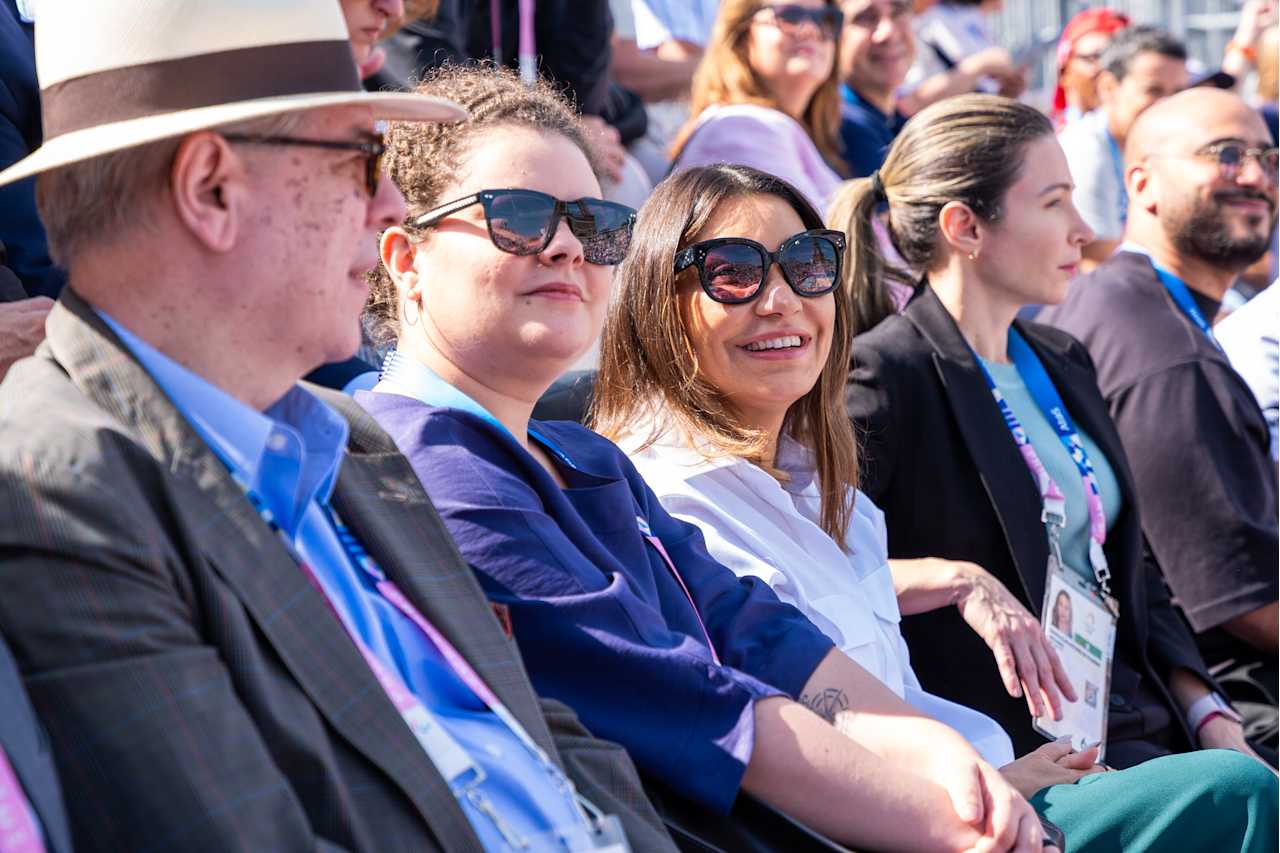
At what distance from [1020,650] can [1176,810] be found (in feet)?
2.08

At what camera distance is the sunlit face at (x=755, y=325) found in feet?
10.5

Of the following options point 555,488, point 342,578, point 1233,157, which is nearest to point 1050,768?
point 555,488

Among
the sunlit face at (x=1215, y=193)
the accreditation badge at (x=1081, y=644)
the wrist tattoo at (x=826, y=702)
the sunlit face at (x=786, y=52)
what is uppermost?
the sunlit face at (x=786, y=52)

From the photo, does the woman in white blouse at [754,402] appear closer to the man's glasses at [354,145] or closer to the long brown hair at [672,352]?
the long brown hair at [672,352]

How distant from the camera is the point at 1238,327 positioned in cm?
511

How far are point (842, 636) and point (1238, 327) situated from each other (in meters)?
2.73

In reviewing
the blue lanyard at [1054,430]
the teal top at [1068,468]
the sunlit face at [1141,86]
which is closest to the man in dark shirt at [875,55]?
the sunlit face at [1141,86]

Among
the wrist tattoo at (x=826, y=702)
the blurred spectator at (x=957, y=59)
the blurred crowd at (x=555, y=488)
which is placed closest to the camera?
the blurred crowd at (x=555, y=488)

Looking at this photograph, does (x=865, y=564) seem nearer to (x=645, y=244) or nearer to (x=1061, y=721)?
(x=1061, y=721)

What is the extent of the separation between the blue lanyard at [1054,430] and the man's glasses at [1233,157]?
4.79 feet

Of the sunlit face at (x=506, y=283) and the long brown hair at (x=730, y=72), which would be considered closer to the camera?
the sunlit face at (x=506, y=283)

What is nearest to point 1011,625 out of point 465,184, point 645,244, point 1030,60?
point 645,244

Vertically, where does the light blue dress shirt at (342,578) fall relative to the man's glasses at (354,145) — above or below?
below

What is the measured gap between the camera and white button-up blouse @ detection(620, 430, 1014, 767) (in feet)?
9.69
